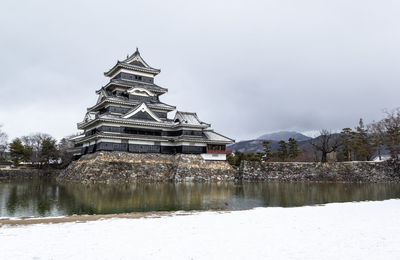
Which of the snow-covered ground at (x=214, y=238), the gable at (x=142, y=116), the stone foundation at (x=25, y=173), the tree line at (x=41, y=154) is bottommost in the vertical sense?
the snow-covered ground at (x=214, y=238)

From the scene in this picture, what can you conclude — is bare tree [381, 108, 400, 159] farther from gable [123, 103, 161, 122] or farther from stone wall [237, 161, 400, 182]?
gable [123, 103, 161, 122]

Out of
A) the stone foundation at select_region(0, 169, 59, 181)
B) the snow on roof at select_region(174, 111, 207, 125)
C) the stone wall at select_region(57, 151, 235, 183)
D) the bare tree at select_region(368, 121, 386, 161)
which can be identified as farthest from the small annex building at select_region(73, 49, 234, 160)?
the bare tree at select_region(368, 121, 386, 161)

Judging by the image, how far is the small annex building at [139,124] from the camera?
31.5 meters

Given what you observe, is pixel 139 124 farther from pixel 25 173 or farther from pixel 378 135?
pixel 378 135

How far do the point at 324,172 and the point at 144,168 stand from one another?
21.7m

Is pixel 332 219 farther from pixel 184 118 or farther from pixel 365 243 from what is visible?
pixel 184 118

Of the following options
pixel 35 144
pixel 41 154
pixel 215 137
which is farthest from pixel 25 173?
pixel 215 137

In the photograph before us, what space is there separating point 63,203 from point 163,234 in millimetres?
8928

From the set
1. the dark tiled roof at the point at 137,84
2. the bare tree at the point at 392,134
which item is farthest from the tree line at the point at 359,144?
the dark tiled roof at the point at 137,84

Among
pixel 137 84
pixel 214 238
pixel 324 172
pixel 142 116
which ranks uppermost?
pixel 137 84

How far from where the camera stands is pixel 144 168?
30641 mm

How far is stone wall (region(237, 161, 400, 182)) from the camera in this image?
33.0 meters

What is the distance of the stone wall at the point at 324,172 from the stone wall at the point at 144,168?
320 centimetres

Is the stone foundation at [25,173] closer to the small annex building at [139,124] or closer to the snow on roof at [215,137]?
the small annex building at [139,124]
